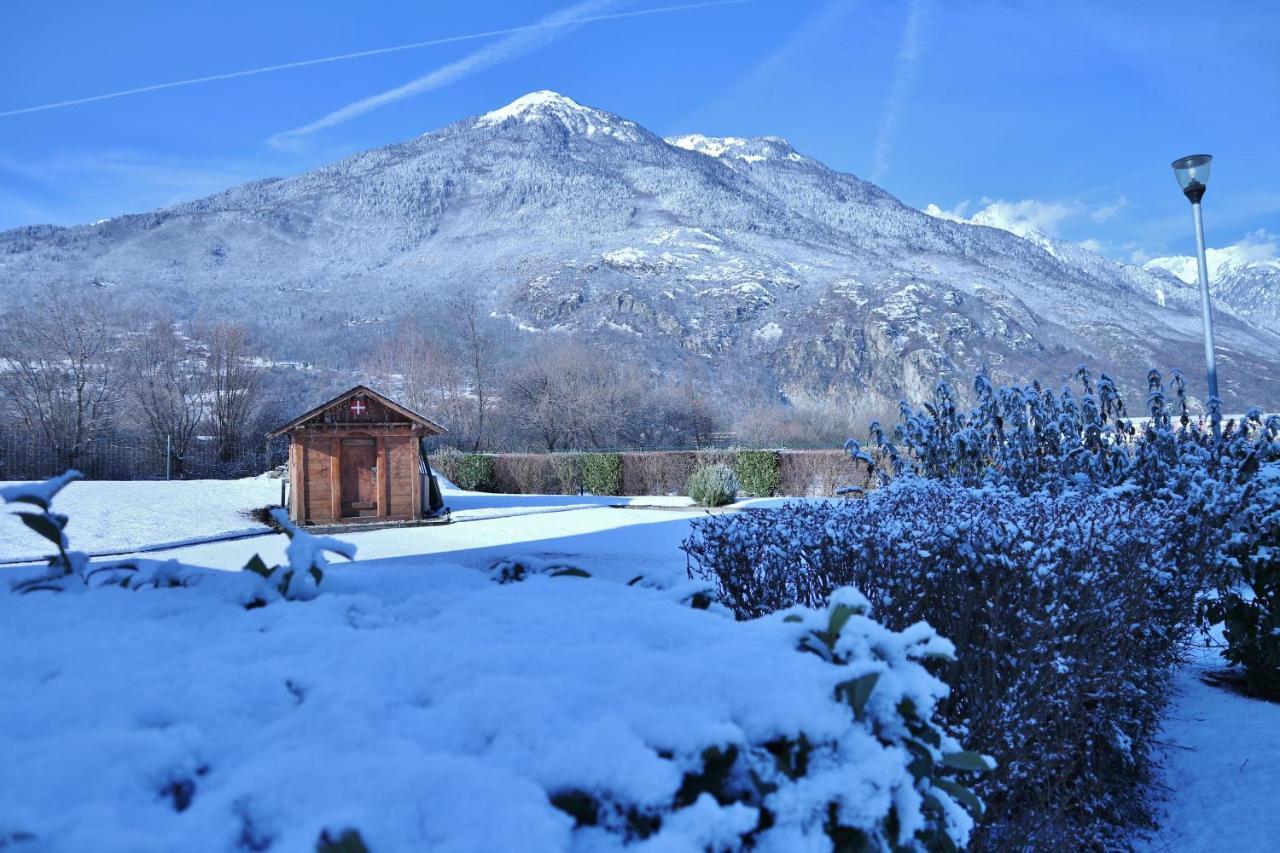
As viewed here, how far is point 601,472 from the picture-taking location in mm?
25688

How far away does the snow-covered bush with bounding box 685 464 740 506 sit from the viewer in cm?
2059

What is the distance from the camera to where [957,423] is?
7.69 m

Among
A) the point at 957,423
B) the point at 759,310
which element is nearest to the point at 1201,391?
the point at 759,310

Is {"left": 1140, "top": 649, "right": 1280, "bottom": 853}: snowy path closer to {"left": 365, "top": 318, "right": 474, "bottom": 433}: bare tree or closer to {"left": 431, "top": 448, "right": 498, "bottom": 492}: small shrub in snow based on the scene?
{"left": 431, "top": 448, "right": 498, "bottom": 492}: small shrub in snow

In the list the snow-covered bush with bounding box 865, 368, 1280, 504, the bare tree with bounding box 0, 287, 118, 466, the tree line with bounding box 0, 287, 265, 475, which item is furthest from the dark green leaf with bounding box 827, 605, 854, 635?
the tree line with bounding box 0, 287, 265, 475

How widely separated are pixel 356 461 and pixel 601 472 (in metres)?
9.29

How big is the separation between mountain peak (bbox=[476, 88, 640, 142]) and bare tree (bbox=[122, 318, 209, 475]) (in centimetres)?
9740

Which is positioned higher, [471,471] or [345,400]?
[345,400]

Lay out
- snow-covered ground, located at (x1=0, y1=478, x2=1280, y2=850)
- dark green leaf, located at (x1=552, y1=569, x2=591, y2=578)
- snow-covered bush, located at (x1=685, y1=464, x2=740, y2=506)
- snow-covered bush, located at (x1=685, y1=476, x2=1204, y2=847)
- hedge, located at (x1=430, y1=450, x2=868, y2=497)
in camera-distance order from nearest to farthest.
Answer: snow-covered ground, located at (x1=0, y1=478, x2=1280, y2=850) → dark green leaf, located at (x1=552, y1=569, x2=591, y2=578) → snow-covered bush, located at (x1=685, y1=476, x2=1204, y2=847) → snow-covered bush, located at (x1=685, y1=464, x2=740, y2=506) → hedge, located at (x1=430, y1=450, x2=868, y2=497)

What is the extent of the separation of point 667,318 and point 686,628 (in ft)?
245

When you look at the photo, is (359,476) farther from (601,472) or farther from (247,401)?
(247,401)

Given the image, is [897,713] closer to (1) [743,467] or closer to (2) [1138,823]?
(2) [1138,823]

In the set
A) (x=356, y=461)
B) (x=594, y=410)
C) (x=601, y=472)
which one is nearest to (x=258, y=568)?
(x=356, y=461)

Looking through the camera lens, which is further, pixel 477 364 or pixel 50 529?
pixel 477 364
